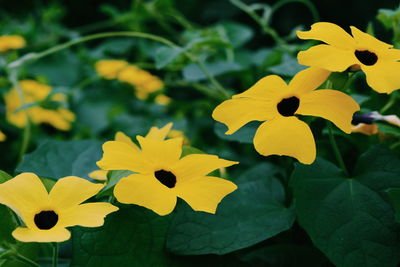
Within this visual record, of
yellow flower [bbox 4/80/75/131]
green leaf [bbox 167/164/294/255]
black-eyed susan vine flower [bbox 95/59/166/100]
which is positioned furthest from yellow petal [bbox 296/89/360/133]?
black-eyed susan vine flower [bbox 95/59/166/100]

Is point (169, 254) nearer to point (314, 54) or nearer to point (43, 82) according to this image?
point (314, 54)

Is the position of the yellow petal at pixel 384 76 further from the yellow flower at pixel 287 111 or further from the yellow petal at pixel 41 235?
the yellow petal at pixel 41 235

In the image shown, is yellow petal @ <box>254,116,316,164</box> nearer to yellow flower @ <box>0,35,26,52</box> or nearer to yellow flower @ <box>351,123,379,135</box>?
yellow flower @ <box>351,123,379,135</box>

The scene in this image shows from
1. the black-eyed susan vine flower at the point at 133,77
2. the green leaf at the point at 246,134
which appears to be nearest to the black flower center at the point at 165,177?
the green leaf at the point at 246,134

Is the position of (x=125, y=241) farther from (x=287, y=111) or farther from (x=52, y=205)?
(x=287, y=111)

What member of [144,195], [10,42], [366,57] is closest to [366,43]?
[366,57]
